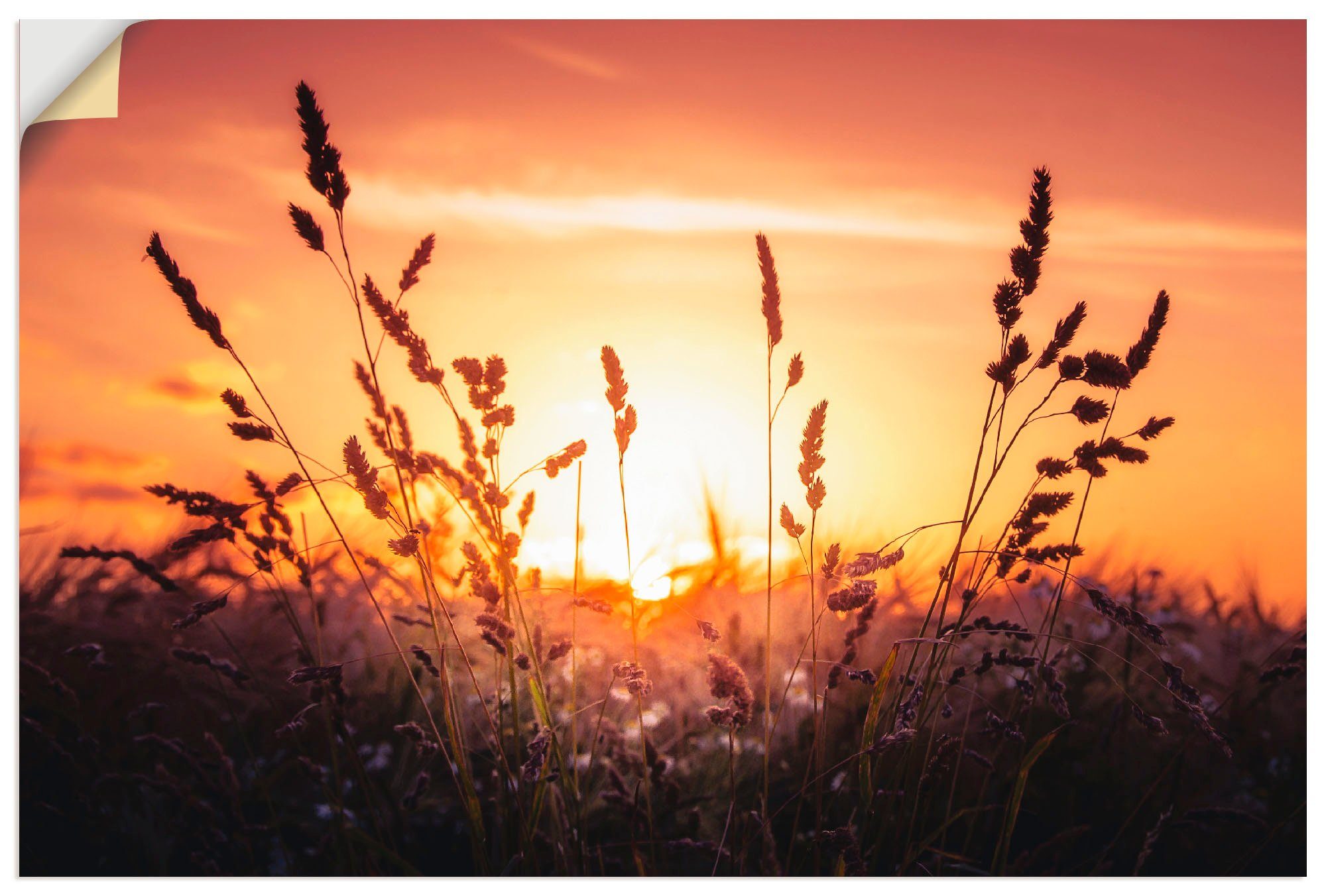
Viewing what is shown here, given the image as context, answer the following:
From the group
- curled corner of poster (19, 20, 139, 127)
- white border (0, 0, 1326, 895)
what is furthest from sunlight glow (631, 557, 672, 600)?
curled corner of poster (19, 20, 139, 127)

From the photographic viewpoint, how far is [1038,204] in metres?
1.45

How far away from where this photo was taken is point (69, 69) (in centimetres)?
194

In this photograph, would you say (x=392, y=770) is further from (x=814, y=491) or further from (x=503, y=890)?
(x=814, y=491)

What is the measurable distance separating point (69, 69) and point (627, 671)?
167 cm

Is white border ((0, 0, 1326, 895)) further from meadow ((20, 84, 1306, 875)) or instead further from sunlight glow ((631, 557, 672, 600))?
sunlight glow ((631, 557, 672, 600))

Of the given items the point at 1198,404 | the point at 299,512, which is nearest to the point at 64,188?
the point at 299,512

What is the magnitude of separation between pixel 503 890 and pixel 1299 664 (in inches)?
60.8

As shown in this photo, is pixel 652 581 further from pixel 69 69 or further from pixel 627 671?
pixel 69 69

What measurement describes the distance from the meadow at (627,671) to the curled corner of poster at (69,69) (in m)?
0.38

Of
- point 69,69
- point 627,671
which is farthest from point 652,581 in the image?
point 69,69

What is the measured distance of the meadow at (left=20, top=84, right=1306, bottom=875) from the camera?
1505mm

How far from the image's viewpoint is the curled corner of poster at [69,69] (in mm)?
1928

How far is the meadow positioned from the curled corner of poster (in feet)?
1.23

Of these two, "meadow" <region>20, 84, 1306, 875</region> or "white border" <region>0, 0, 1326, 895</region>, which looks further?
"white border" <region>0, 0, 1326, 895</region>
